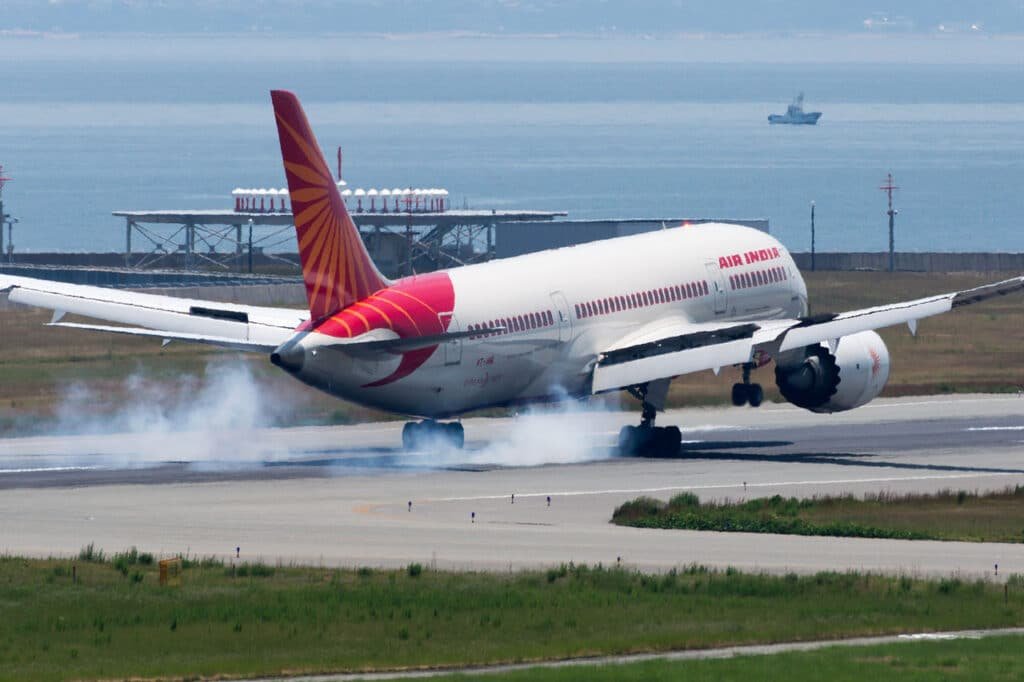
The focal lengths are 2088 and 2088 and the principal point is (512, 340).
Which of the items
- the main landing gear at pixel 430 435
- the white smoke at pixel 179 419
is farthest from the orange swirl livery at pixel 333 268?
the white smoke at pixel 179 419

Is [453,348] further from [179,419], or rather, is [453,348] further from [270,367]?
[270,367]

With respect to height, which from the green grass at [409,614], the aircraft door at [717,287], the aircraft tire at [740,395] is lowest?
the green grass at [409,614]

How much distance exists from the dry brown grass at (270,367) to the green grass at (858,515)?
25386 mm

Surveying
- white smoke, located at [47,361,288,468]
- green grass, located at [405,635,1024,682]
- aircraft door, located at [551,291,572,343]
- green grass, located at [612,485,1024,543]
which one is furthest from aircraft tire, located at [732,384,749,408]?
green grass, located at [405,635,1024,682]

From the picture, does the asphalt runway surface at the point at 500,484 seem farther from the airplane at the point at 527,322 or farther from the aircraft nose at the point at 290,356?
the aircraft nose at the point at 290,356

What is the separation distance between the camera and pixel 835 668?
94.4 feet

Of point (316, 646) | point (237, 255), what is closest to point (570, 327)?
point (316, 646)

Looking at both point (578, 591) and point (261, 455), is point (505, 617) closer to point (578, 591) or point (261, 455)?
point (578, 591)

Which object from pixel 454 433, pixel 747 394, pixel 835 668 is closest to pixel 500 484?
pixel 454 433

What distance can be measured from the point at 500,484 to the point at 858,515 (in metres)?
10.0

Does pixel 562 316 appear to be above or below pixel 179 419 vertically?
above

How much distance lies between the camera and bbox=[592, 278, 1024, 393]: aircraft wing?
58125 millimetres

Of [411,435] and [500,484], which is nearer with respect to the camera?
[500,484]

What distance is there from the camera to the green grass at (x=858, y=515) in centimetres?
4469
